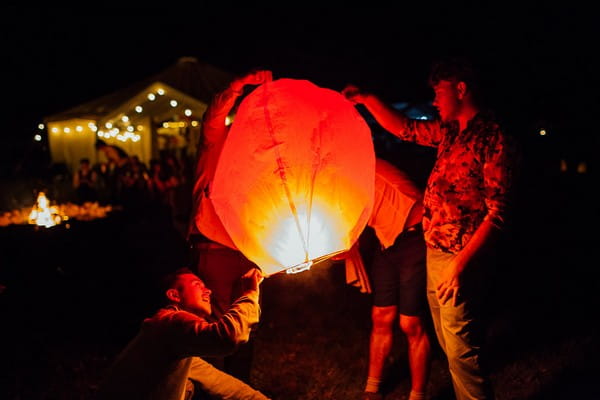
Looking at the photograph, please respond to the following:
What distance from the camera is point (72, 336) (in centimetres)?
468

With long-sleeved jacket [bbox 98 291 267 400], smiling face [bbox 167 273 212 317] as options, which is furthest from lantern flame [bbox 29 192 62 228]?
long-sleeved jacket [bbox 98 291 267 400]

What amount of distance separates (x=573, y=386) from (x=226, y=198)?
2.94m

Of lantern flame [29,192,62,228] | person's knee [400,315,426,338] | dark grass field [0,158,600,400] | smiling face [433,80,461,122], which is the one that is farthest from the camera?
lantern flame [29,192,62,228]

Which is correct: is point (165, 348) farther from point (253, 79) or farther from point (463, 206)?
point (463, 206)

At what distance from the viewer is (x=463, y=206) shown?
2541 millimetres

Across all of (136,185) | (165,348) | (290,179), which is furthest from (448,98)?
(136,185)

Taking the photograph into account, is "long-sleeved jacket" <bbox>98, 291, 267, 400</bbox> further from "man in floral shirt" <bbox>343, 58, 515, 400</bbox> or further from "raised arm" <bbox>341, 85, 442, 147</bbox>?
"raised arm" <bbox>341, 85, 442, 147</bbox>

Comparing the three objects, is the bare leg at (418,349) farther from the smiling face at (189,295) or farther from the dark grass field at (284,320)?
the smiling face at (189,295)

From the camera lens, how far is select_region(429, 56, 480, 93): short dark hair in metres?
2.53

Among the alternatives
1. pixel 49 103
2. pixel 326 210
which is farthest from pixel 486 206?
pixel 49 103

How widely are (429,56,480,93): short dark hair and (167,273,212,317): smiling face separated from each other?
168cm

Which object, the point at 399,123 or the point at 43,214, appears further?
the point at 43,214

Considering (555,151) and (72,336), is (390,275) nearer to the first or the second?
(72,336)

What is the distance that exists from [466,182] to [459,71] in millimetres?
573
